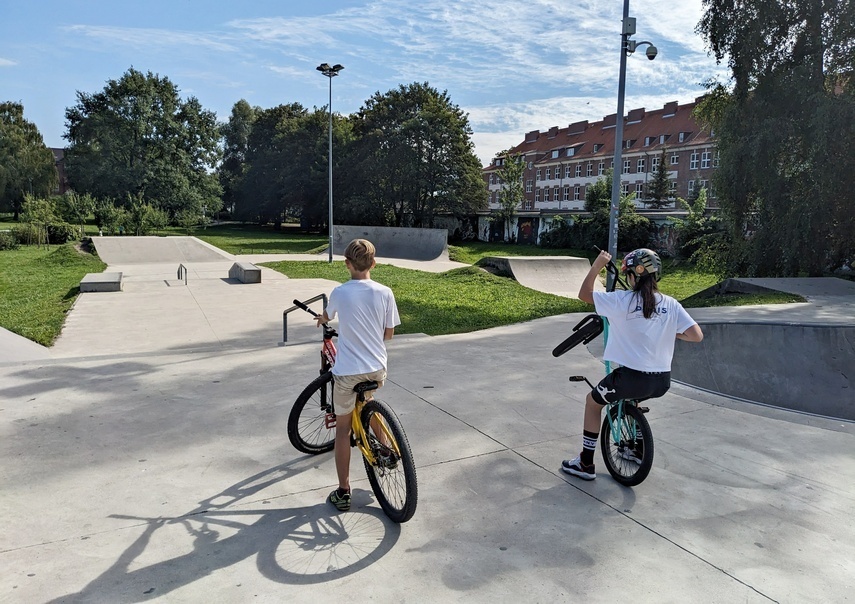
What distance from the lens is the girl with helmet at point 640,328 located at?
3471 millimetres

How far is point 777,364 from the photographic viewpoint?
7.62 m

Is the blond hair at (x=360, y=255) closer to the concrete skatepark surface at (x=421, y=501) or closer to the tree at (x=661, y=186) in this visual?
the concrete skatepark surface at (x=421, y=501)

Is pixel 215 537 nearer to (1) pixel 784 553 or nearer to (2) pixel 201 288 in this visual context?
(1) pixel 784 553

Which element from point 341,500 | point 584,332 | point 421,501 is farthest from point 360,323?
point 584,332

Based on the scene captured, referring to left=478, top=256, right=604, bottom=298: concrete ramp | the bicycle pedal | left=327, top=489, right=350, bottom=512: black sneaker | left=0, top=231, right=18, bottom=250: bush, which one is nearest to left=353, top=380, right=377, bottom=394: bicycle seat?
left=327, top=489, right=350, bottom=512: black sneaker

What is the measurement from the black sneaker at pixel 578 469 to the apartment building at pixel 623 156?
50.5 metres

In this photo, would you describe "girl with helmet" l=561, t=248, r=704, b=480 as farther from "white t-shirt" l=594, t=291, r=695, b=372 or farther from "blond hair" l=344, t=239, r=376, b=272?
"blond hair" l=344, t=239, r=376, b=272

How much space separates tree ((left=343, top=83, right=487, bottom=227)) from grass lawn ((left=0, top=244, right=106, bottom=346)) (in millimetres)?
27466

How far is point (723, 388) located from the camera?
24.8 ft

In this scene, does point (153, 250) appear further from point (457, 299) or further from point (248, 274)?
point (457, 299)

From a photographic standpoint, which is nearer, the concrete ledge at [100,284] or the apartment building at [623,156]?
the concrete ledge at [100,284]

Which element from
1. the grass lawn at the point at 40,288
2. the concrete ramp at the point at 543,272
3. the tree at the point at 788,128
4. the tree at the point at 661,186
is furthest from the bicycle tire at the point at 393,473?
the tree at the point at 661,186

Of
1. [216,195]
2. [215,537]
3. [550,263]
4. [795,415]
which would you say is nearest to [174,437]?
[215,537]

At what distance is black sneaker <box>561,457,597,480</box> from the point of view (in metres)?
3.94
